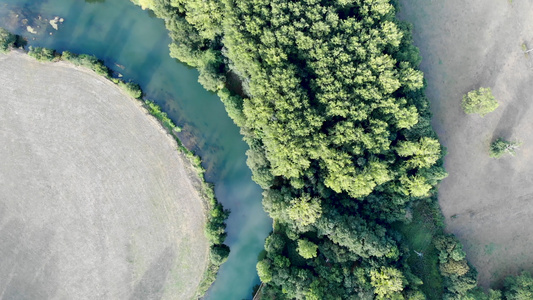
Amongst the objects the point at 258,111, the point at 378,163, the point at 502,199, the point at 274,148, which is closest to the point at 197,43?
the point at 258,111

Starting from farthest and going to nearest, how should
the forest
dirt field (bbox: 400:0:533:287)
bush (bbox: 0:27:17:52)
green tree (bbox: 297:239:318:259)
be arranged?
dirt field (bbox: 400:0:533:287), bush (bbox: 0:27:17:52), green tree (bbox: 297:239:318:259), the forest

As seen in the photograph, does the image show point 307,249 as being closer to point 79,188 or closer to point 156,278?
point 156,278

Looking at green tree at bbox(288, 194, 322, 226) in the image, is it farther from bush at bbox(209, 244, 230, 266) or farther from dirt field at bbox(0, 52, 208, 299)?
dirt field at bbox(0, 52, 208, 299)

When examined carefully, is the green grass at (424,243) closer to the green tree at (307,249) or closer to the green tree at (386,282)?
the green tree at (386,282)

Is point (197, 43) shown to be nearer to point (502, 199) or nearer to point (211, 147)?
point (211, 147)

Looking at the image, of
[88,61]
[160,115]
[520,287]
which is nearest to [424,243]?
[520,287]

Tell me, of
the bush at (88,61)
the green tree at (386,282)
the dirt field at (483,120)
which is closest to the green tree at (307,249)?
the green tree at (386,282)

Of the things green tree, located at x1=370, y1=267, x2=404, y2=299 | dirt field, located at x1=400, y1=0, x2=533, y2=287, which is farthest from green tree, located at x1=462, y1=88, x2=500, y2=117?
green tree, located at x1=370, y1=267, x2=404, y2=299
